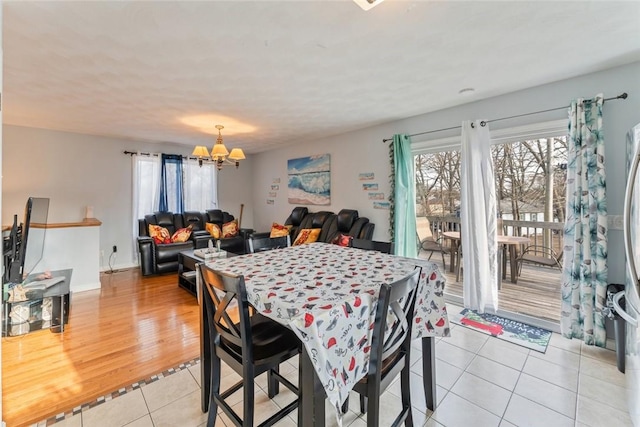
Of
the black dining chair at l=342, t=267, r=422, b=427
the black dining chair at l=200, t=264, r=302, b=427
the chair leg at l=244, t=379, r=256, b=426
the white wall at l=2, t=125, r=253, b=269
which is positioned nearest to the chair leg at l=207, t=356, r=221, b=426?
the black dining chair at l=200, t=264, r=302, b=427

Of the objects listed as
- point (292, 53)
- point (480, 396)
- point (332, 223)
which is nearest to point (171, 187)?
point (332, 223)

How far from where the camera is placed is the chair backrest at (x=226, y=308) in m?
1.23

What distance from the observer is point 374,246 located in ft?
7.46

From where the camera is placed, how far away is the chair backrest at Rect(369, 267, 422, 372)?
1.18 m

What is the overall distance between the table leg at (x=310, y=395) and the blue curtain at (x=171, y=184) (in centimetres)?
519

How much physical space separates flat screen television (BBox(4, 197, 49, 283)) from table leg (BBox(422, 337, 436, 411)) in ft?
10.8

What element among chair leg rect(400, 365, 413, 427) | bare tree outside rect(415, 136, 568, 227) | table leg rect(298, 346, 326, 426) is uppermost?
bare tree outside rect(415, 136, 568, 227)

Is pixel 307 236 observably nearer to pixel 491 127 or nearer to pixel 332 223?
pixel 332 223

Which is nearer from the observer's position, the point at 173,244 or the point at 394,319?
the point at 394,319

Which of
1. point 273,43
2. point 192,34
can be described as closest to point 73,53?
point 192,34

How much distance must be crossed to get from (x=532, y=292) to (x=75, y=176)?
272 inches

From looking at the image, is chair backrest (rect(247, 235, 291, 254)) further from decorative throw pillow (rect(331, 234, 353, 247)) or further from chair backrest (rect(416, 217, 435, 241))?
chair backrest (rect(416, 217, 435, 241))

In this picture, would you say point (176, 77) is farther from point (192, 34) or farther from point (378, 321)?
point (378, 321)

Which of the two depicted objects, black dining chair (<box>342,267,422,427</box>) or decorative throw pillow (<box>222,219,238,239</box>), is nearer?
black dining chair (<box>342,267,422,427</box>)
